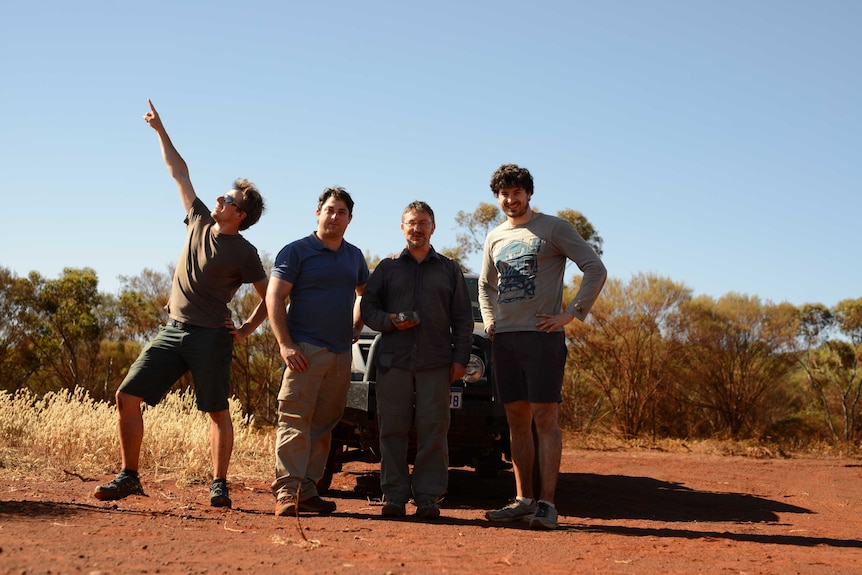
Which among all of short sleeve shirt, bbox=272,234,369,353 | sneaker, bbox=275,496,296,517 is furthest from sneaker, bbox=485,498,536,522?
short sleeve shirt, bbox=272,234,369,353

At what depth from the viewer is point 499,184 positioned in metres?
5.64

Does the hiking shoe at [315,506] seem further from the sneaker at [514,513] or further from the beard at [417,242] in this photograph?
the beard at [417,242]

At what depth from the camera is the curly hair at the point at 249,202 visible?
5.56 metres

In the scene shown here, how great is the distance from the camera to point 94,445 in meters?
8.05

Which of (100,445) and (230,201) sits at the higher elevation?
(230,201)

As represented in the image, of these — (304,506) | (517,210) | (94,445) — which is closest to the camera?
(304,506)

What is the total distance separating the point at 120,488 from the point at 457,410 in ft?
7.46

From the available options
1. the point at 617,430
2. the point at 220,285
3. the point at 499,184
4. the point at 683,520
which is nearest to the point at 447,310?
the point at 499,184

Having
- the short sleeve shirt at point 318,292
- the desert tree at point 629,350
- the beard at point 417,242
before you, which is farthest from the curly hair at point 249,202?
the desert tree at point 629,350

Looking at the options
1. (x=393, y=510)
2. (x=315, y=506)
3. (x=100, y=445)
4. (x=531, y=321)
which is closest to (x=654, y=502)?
(x=531, y=321)

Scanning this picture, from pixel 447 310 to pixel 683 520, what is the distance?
2.37 meters

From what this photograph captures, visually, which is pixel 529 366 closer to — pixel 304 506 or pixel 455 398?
pixel 455 398

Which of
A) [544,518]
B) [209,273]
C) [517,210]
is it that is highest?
[517,210]

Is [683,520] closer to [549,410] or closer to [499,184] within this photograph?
[549,410]
